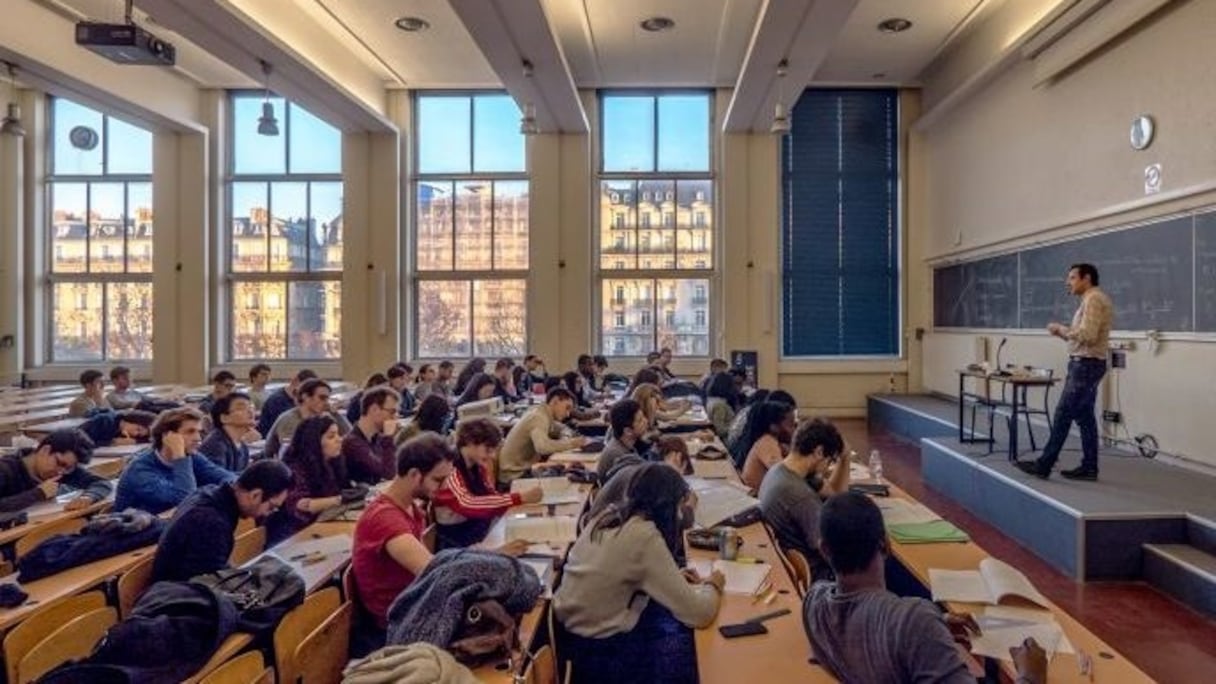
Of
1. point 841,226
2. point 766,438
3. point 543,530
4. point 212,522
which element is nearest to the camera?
point 212,522

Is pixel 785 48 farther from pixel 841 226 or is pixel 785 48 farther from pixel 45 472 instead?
pixel 45 472

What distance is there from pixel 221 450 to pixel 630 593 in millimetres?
3418

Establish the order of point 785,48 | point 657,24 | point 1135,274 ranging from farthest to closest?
point 657,24, point 785,48, point 1135,274

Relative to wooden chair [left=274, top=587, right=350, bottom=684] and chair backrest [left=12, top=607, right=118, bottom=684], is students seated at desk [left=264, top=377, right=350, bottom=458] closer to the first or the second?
chair backrest [left=12, top=607, right=118, bottom=684]

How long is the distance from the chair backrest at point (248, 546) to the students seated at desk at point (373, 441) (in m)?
0.83

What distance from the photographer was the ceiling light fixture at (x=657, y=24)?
859 cm

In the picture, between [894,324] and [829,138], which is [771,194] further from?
[894,324]

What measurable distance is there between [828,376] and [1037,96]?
4.68m

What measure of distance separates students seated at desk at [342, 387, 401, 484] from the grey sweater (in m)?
2.35

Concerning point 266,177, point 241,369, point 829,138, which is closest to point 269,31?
point 266,177

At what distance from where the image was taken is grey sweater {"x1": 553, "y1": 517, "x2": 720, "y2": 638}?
2291 mm

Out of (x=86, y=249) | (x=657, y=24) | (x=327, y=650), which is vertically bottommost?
(x=327, y=650)

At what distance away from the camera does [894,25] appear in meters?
8.84

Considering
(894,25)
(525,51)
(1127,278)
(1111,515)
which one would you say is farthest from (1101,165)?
(525,51)
